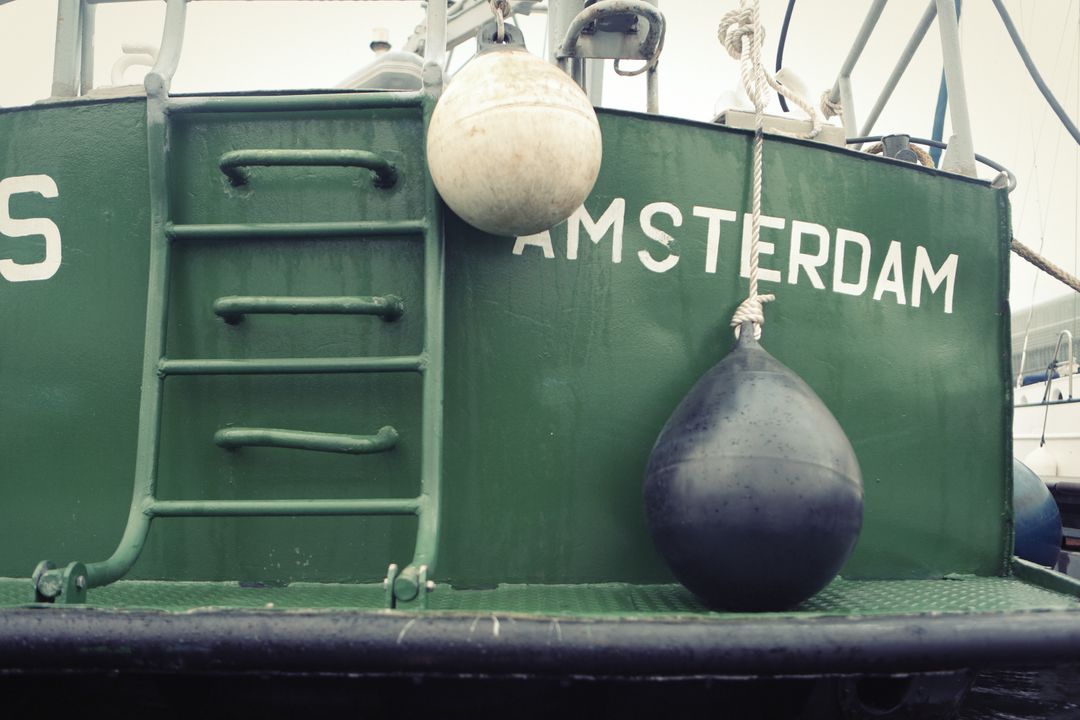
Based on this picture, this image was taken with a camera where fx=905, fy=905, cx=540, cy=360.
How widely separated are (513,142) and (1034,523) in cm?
324

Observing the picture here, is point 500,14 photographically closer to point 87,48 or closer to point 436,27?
point 436,27

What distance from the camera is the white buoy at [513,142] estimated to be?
1901 millimetres

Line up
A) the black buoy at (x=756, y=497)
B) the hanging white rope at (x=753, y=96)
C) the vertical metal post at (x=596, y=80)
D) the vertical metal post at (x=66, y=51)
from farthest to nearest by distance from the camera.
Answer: the vertical metal post at (x=596, y=80)
the vertical metal post at (x=66, y=51)
the hanging white rope at (x=753, y=96)
the black buoy at (x=756, y=497)

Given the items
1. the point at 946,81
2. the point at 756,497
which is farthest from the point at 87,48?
the point at 946,81

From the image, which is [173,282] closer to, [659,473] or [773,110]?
[659,473]

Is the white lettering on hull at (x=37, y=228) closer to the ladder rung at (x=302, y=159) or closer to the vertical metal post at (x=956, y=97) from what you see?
the ladder rung at (x=302, y=159)

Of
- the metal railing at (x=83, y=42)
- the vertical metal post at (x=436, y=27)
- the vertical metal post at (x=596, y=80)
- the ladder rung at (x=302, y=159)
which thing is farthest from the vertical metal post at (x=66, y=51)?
the vertical metal post at (x=596, y=80)

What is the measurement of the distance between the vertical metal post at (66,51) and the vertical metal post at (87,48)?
48mm

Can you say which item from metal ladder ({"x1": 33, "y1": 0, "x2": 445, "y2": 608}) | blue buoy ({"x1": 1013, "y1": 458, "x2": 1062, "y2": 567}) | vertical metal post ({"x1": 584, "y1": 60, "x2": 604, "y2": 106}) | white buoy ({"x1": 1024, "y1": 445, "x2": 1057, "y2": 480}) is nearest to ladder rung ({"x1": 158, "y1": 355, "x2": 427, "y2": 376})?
metal ladder ({"x1": 33, "y1": 0, "x2": 445, "y2": 608})

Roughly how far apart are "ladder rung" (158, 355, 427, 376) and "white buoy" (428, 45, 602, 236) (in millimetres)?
369

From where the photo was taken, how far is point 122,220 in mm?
2320

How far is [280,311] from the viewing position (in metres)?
2.08

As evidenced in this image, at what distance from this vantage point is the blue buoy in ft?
12.9

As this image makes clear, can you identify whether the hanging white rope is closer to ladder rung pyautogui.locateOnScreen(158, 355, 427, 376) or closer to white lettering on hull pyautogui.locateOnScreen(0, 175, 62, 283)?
ladder rung pyautogui.locateOnScreen(158, 355, 427, 376)
